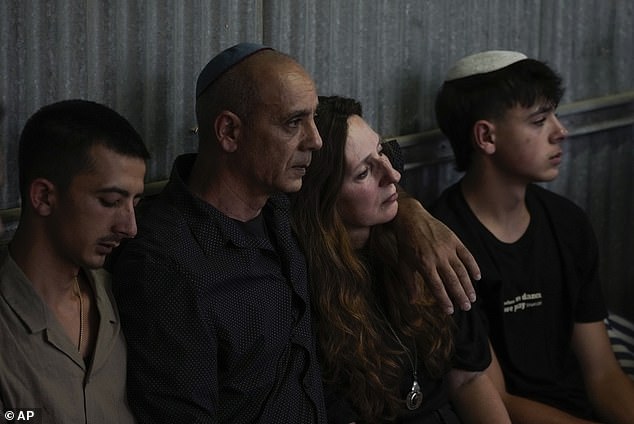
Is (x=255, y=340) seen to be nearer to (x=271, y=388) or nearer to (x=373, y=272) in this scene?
(x=271, y=388)

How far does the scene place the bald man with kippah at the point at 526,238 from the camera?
12.7 ft

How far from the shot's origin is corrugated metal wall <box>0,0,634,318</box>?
2.97 m

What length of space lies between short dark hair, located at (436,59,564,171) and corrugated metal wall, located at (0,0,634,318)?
144 millimetres

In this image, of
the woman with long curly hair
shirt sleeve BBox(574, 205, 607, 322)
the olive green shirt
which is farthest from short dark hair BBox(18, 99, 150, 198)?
shirt sleeve BBox(574, 205, 607, 322)

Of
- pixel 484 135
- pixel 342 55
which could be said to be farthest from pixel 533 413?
pixel 342 55

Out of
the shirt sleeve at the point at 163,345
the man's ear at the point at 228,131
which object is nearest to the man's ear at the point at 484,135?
the man's ear at the point at 228,131

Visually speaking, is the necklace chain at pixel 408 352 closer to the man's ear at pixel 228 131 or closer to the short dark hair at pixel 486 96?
the man's ear at pixel 228 131

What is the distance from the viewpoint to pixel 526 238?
394 cm

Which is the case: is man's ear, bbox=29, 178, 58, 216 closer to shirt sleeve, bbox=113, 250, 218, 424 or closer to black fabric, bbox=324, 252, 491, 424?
shirt sleeve, bbox=113, 250, 218, 424

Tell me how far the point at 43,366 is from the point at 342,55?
168 centimetres

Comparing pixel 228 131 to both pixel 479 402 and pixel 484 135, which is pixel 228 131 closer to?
pixel 479 402

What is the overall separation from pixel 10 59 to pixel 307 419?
3.77ft

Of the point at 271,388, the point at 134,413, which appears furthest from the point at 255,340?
the point at 134,413

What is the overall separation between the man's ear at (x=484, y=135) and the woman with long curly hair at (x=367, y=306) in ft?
2.27
